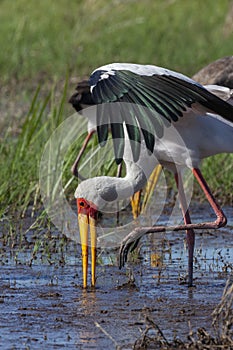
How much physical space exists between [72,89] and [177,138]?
238 inches

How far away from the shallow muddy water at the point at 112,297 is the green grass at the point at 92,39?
12.3ft

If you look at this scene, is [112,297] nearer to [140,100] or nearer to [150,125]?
[150,125]

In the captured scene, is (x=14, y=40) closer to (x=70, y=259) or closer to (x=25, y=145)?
(x=25, y=145)

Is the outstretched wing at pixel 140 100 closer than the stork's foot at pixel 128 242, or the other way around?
the outstretched wing at pixel 140 100

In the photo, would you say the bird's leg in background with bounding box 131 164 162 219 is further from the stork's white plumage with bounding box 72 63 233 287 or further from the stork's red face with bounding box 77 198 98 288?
the stork's red face with bounding box 77 198 98 288

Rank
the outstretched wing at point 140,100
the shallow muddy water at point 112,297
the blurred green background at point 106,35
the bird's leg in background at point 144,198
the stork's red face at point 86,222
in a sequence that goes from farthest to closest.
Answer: the blurred green background at point 106,35 → the bird's leg in background at point 144,198 → the stork's red face at point 86,222 → the outstretched wing at point 140,100 → the shallow muddy water at point 112,297

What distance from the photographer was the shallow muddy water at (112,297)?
4.53 metres

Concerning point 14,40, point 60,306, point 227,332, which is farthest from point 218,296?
point 14,40

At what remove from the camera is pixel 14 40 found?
1291 cm

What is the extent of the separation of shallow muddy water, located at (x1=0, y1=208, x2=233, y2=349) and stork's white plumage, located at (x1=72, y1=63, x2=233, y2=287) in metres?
0.18

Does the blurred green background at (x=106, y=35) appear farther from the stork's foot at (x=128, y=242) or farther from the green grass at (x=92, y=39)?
the stork's foot at (x=128, y=242)

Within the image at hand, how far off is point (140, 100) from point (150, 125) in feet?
0.47

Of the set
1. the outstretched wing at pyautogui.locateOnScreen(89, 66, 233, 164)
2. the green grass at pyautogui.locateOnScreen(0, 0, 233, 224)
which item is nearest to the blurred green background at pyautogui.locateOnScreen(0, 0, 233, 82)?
the green grass at pyautogui.locateOnScreen(0, 0, 233, 224)

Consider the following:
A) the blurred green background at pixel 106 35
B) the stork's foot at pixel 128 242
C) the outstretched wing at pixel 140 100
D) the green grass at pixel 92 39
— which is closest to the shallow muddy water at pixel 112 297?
the stork's foot at pixel 128 242
